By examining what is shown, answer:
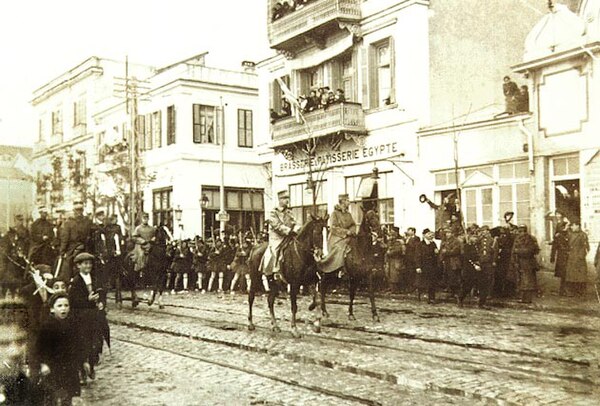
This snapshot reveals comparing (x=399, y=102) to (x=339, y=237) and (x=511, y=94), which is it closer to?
(x=511, y=94)

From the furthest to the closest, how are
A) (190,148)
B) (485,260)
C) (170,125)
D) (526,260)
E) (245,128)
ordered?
(245,128), (170,125), (190,148), (485,260), (526,260)

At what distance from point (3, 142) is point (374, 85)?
46.1 feet

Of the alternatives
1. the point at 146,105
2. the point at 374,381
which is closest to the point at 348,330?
the point at 374,381

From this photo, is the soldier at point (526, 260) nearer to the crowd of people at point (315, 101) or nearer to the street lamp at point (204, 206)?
the crowd of people at point (315, 101)

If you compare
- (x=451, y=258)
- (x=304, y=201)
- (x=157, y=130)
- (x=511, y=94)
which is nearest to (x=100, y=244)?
(x=304, y=201)

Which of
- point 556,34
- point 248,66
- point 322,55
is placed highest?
point 248,66

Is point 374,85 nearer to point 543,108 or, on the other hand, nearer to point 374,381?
point 543,108

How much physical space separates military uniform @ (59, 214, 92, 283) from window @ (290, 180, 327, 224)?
5.27m

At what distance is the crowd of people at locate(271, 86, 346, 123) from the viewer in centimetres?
1917

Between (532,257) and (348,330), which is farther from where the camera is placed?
(532,257)

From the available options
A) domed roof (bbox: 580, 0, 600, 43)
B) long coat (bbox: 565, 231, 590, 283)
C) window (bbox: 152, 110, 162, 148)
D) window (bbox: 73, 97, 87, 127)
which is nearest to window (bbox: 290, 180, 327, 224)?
window (bbox: 73, 97, 87, 127)

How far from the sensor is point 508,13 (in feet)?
50.3

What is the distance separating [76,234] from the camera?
9.96 meters

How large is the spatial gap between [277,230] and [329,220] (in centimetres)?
225
